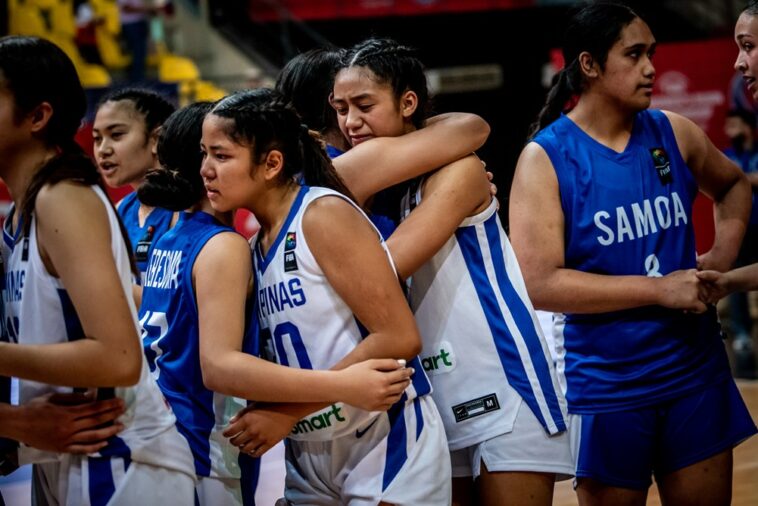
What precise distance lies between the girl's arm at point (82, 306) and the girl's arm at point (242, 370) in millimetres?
233

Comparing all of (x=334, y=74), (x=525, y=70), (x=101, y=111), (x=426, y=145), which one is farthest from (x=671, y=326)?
(x=525, y=70)

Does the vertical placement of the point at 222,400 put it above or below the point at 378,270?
below

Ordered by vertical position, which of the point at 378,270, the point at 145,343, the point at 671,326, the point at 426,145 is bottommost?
the point at 671,326

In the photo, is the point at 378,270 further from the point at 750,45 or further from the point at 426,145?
the point at 750,45

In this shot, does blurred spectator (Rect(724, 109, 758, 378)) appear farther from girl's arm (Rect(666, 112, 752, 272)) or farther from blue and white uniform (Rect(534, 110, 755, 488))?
blue and white uniform (Rect(534, 110, 755, 488))

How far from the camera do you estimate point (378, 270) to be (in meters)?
2.29

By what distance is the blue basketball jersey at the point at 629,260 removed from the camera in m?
3.00

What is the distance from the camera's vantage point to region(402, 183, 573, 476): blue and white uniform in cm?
262

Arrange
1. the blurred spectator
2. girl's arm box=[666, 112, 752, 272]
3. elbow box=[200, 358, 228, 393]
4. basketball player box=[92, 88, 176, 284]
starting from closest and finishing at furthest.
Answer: elbow box=[200, 358, 228, 393] → girl's arm box=[666, 112, 752, 272] → basketball player box=[92, 88, 176, 284] → the blurred spectator

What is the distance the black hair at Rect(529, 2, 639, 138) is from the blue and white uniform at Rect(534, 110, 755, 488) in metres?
0.24

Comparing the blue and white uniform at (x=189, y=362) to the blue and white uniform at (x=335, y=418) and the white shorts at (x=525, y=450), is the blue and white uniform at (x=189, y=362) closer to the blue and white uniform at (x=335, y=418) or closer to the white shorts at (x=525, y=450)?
the blue and white uniform at (x=335, y=418)

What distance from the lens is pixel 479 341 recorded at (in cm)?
265

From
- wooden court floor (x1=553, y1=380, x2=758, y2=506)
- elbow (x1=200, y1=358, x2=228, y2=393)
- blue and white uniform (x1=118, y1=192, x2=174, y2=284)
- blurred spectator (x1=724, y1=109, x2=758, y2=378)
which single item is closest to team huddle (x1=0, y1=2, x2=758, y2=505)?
elbow (x1=200, y1=358, x2=228, y2=393)

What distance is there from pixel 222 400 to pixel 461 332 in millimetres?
619
